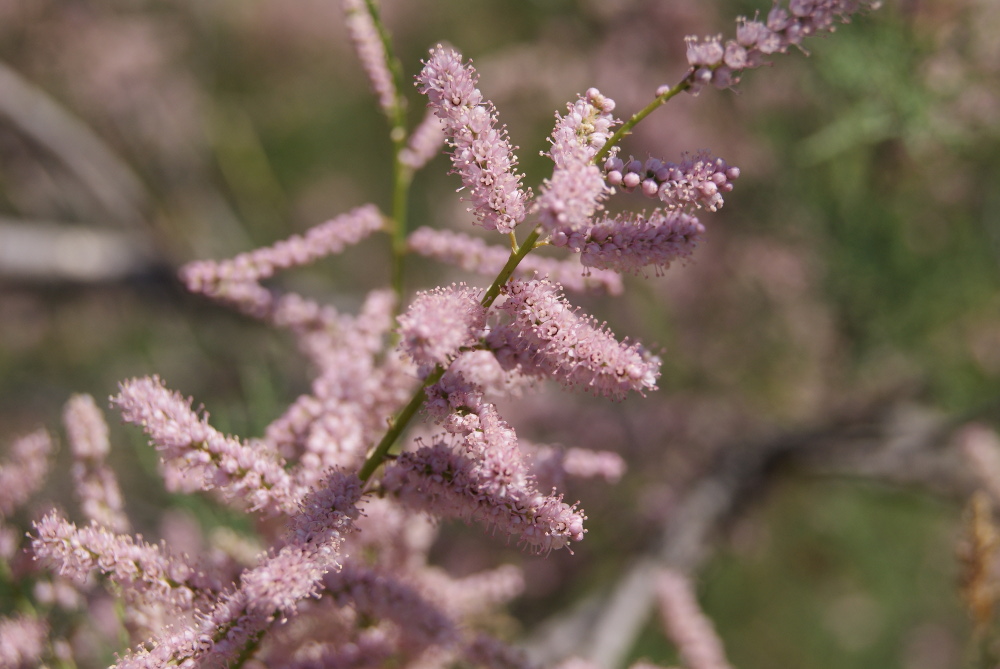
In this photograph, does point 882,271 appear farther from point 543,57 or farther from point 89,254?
point 89,254

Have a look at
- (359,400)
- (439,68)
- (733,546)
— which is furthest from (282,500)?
(733,546)

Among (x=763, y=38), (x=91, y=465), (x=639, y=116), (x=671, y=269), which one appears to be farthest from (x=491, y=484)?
(x=671, y=269)

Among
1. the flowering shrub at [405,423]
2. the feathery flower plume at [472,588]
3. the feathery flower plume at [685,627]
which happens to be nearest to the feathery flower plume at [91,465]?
the flowering shrub at [405,423]

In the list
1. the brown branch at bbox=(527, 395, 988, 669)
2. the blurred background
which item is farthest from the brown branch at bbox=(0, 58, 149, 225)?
the brown branch at bbox=(527, 395, 988, 669)

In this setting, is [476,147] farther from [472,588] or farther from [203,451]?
[472,588]

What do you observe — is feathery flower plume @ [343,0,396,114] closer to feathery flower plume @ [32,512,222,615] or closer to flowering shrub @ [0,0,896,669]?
flowering shrub @ [0,0,896,669]

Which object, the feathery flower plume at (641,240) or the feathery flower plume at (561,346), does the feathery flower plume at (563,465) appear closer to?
the feathery flower plume at (561,346)
